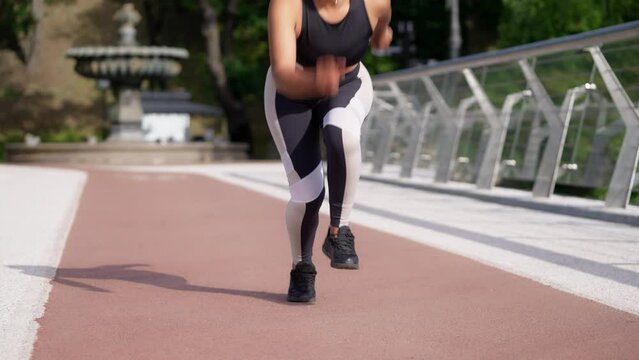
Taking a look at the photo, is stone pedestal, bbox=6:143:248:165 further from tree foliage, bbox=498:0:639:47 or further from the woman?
the woman

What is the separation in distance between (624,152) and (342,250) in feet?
24.4

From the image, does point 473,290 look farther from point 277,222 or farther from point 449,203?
point 449,203

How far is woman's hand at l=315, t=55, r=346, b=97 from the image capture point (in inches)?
211

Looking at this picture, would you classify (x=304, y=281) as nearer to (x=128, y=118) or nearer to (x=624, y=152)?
(x=624, y=152)

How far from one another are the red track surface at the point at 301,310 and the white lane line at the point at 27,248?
0.32ft

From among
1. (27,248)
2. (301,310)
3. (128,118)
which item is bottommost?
(128,118)

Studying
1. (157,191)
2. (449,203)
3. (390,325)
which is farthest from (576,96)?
(390,325)

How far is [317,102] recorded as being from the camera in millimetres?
5781

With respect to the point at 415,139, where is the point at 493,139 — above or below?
above

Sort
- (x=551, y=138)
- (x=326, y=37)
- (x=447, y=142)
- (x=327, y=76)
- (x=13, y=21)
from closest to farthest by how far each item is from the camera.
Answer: (x=327, y=76)
(x=326, y=37)
(x=551, y=138)
(x=447, y=142)
(x=13, y=21)

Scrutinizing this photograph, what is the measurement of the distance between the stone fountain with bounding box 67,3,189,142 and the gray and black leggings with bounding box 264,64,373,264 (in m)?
29.9

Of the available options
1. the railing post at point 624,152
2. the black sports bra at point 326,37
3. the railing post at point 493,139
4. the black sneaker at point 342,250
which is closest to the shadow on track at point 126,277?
the black sneaker at point 342,250

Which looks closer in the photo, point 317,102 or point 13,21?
point 317,102

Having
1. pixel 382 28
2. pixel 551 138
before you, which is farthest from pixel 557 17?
pixel 382 28
